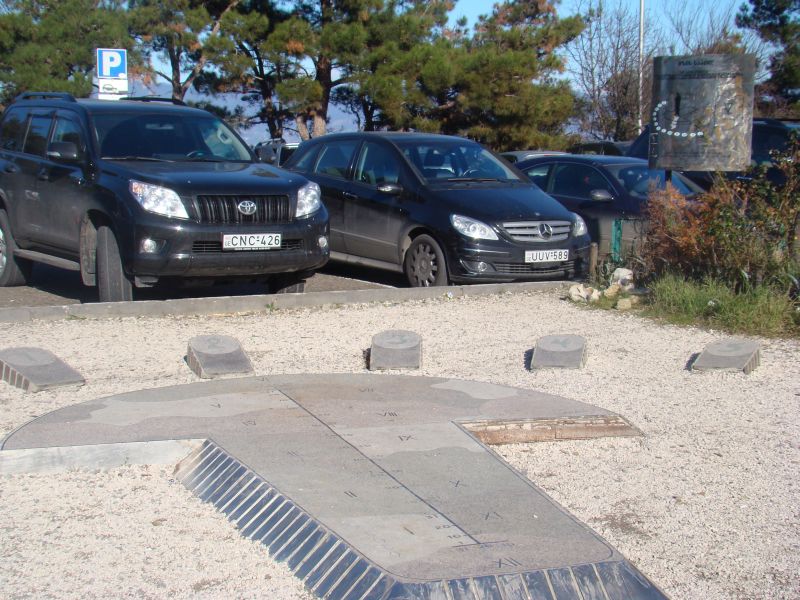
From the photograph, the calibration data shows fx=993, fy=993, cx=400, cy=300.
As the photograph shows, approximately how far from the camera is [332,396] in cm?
584

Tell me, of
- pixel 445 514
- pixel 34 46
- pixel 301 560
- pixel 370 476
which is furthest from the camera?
pixel 34 46

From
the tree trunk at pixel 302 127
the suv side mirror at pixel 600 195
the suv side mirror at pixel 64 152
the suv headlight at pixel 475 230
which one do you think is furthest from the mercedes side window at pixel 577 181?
the tree trunk at pixel 302 127

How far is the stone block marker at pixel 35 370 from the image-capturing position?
612 centimetres

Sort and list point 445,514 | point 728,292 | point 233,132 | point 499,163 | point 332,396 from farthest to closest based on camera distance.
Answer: point 499,163, point 233,132, point 728,292, point 332,396, point 445,514

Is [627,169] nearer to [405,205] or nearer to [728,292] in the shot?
[405,205]

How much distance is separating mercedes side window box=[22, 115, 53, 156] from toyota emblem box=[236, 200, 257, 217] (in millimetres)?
2419

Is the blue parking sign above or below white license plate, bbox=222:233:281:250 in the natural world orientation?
above

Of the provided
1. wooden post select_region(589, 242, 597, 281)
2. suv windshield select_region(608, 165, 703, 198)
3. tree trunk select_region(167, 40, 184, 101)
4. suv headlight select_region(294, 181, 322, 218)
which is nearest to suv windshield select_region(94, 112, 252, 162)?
suv headlight select_region(294, 181, 322, 218)

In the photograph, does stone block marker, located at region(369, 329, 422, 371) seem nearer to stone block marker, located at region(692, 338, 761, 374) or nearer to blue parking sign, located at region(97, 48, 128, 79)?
stone block marker, located at region(692, 338, 761, 374)

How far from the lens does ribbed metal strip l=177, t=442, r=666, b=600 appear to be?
338 centimetres

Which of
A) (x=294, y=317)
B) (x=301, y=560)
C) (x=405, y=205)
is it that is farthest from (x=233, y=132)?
(x=301, y=560)

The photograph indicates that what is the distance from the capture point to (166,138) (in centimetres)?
940

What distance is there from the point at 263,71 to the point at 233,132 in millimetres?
21219

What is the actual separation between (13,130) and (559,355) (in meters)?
6.41
